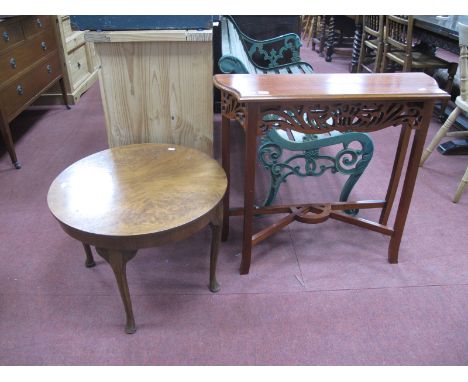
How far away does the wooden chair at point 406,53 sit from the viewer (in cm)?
295

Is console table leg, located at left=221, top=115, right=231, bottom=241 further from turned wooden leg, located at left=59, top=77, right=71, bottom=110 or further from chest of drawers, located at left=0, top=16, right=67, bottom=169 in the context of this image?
turned wooden leg, located at left=59, top=77, right=71, bottom=110

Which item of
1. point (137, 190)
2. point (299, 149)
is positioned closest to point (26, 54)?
point (137, 190)

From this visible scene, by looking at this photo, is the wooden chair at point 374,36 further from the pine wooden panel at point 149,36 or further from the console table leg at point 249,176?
the console table leg at point 249,176

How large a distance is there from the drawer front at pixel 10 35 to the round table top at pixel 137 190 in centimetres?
133

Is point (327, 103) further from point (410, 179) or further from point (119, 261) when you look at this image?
point (119, 261)

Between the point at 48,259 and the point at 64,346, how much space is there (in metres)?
0.48

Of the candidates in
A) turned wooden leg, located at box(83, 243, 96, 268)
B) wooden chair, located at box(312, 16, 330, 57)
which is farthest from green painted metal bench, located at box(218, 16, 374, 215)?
wooden chair, located at box(312, 16, 330, 57)

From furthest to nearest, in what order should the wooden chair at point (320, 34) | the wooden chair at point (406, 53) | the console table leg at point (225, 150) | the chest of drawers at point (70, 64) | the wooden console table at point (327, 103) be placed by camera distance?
the wooden chair at point (320, 34) < the chest of drawers at point (70, 64) < the wooden chair at point (406, 53) < the console table leg at point (225, 150) < the wooden console table at point (327, 103)

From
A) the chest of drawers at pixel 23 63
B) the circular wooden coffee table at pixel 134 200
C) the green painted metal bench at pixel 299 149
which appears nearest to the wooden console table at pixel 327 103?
the green painted metal bench at pixel 299 149

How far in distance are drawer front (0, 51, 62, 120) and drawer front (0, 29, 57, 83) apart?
49mm

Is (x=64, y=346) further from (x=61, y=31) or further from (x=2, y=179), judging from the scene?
(x=61, y=31)

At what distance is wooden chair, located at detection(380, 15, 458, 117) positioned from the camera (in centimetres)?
A: 295

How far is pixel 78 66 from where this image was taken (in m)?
3.47

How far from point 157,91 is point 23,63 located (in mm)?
1507
